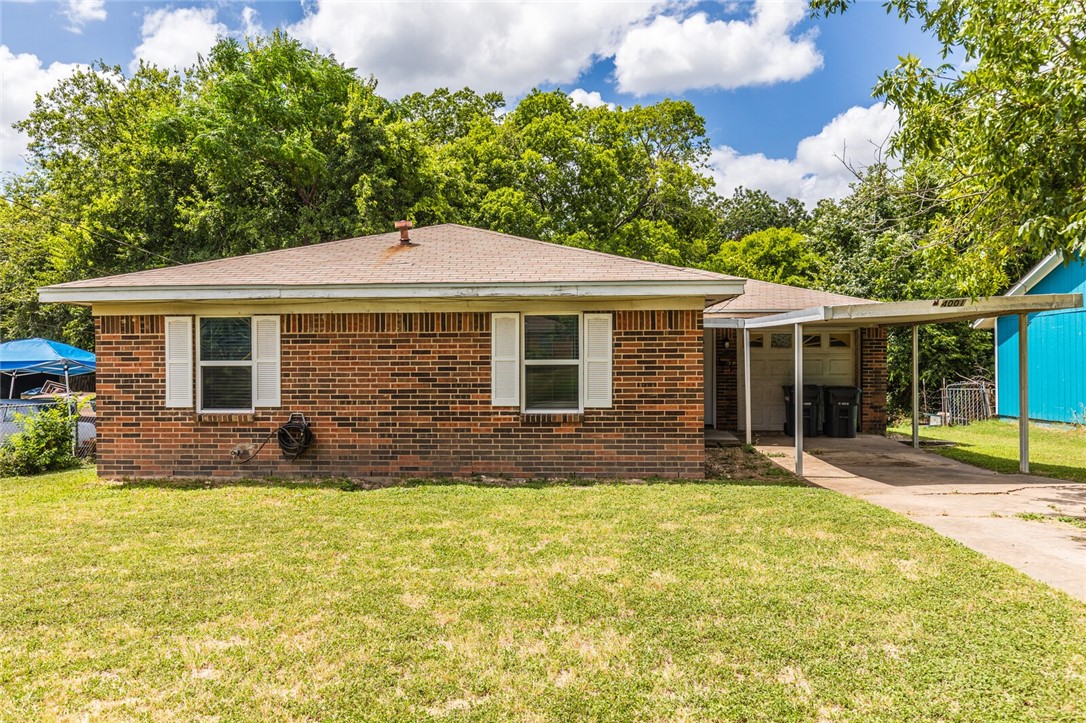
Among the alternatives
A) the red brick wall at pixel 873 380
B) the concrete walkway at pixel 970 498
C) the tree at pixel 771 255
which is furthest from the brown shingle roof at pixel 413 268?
the tree at pixel 771 255

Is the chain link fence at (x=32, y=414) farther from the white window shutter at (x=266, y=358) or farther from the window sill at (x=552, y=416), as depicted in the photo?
the window sill at (x=552, y=416)

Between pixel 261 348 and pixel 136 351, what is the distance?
1.67m

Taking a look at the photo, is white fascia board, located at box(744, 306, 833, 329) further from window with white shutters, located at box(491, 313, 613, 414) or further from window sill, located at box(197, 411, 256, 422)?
window sill, located at box(197, 411, 256, 422)

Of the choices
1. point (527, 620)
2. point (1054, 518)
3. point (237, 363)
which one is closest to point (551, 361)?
point (237, 363)

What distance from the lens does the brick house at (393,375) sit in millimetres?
8320

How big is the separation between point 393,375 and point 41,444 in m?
6.01

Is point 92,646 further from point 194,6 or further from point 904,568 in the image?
point 194,6

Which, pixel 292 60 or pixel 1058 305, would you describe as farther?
pixel 292 60

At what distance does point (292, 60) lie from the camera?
20.6 meters

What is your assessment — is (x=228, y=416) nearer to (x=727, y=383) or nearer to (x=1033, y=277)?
(x=727, y=383)

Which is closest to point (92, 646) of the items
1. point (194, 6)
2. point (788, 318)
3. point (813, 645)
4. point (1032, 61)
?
point (813, 645)

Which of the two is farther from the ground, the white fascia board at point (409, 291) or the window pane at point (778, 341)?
the white fascia board at point (409, 291)

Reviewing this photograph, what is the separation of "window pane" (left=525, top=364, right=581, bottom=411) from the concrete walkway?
11.0 feet

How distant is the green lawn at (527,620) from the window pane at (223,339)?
2685mm
